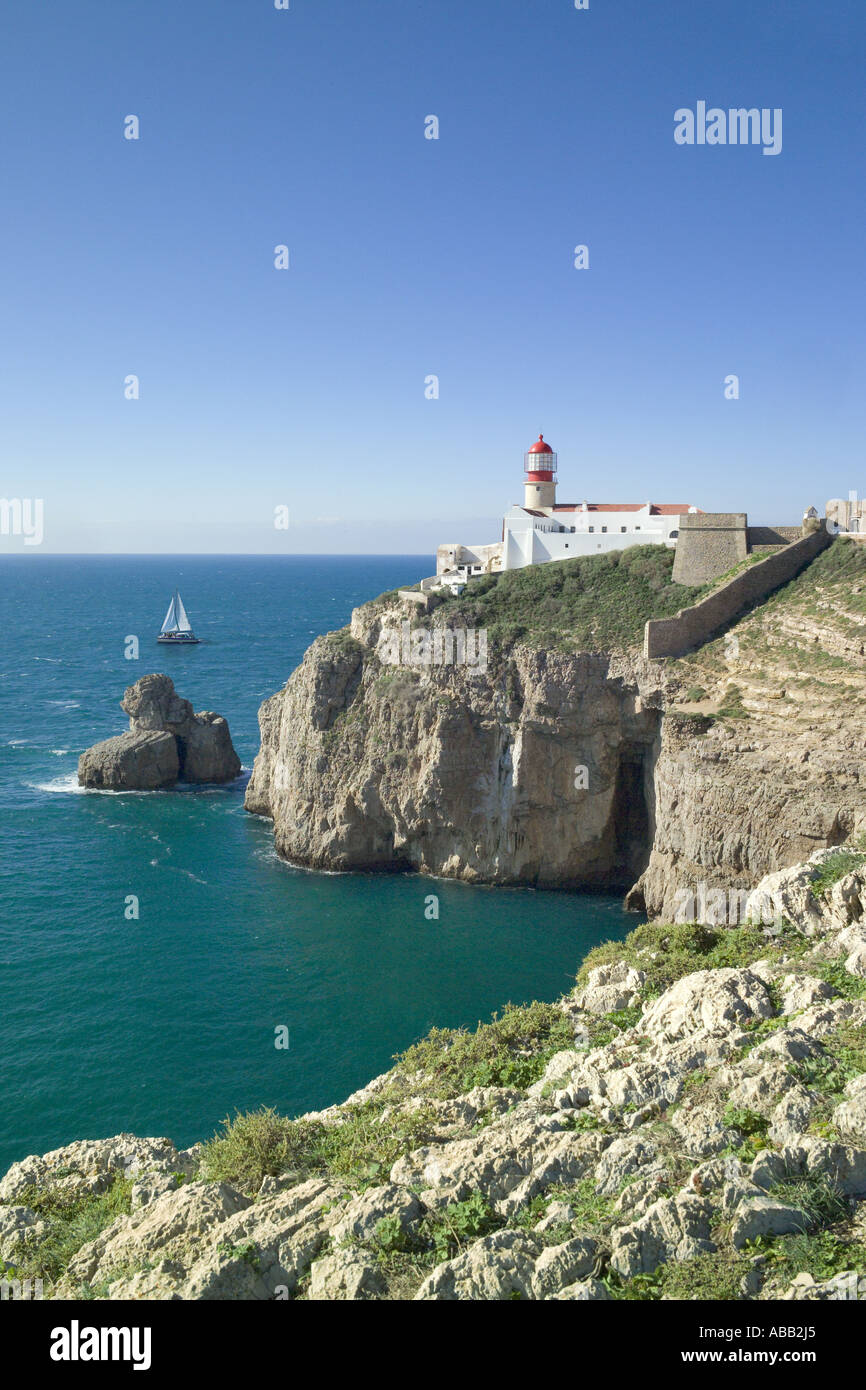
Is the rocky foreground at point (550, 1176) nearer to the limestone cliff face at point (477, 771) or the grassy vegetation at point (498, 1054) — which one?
the grassy vegetation at point (498, 1054)

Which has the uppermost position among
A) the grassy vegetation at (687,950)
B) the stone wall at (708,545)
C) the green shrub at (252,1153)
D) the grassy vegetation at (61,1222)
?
the stone wall at (708,545)

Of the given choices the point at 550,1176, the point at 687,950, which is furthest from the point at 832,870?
the point at 550,1176

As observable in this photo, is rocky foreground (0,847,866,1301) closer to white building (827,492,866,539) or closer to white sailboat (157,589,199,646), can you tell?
white building (827,492,866,539)

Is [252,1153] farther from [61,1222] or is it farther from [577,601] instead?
[577,601]

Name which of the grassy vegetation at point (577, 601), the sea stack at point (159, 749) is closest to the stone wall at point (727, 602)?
the grassy vegetation at point (577, 601)

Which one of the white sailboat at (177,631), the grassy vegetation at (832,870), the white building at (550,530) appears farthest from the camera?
the white sailboat at (177,631)
